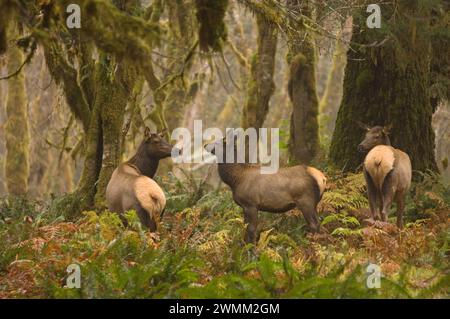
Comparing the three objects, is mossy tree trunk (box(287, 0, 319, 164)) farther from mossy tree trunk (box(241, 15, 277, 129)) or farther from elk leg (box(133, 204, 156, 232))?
elk leg (box(133, 204, 156, 232))

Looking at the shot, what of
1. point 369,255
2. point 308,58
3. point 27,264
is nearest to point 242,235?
point 369,255

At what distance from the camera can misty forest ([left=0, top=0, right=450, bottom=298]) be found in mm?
9234

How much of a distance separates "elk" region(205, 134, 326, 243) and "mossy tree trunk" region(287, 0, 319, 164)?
617 centimetres

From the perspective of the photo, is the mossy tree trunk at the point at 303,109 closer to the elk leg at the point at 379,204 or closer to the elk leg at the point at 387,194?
the elk leg at the point at 379,204

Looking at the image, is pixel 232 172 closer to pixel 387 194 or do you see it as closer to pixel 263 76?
pixel 387 194

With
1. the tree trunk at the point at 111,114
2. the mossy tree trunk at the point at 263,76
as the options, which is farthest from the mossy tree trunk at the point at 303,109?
the tree trunk at the point at 111,114

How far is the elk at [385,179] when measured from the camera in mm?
13430

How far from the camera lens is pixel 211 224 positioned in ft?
46.3

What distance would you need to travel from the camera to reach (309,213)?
43.2ft

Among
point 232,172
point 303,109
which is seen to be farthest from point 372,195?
point 303,109

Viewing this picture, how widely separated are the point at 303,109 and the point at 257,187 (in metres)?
6.78
